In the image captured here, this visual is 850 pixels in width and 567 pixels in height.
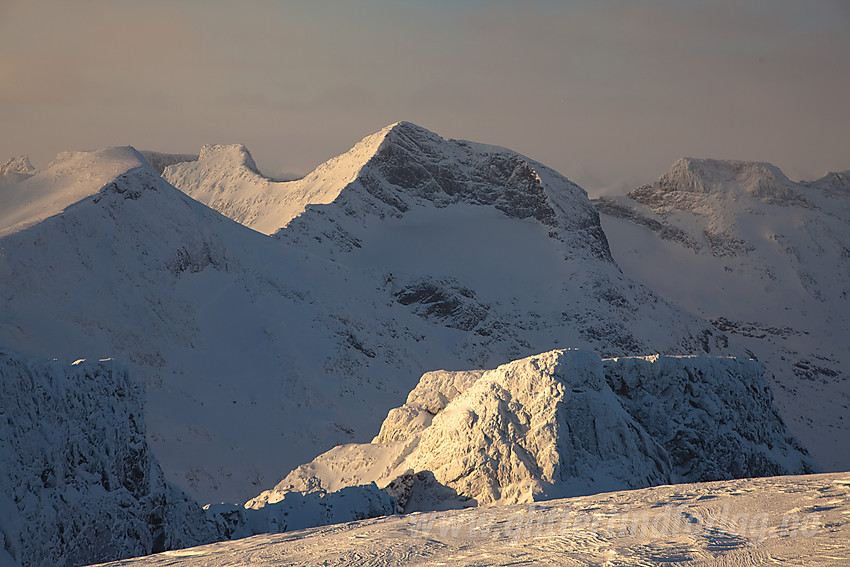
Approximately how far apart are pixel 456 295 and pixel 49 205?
30.7 meters

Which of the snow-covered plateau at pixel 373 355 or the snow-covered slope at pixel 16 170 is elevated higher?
the snow-covered slope at pixel 16 170

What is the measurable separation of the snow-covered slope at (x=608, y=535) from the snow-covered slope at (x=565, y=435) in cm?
548

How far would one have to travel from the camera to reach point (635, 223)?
4542 inches

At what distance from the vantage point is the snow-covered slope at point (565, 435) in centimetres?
1842

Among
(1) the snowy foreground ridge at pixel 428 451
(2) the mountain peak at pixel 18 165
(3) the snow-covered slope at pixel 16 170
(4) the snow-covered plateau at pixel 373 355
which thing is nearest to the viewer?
(1) the snowy foreground ridge at pixel 428 451

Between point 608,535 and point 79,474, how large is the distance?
1030cm

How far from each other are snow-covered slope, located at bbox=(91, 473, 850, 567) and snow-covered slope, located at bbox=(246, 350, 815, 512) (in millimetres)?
5482

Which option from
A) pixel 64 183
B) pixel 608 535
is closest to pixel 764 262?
pixel 64 183

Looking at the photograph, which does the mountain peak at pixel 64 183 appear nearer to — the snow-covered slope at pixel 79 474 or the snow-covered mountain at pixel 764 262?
the snow-covered slope at pixel 79 474

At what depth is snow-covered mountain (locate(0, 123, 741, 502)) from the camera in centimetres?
3441

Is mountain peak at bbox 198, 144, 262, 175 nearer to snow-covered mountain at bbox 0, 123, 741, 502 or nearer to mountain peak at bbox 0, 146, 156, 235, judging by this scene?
snow-covered mountain at bbox 0, 123, 741, 502

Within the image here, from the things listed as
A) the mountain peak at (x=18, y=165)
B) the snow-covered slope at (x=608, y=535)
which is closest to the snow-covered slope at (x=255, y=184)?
the mountain peak at (x=18, y=165)

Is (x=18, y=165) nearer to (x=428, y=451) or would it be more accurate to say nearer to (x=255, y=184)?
(x=255, y=184)

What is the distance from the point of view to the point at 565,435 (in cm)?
1856
